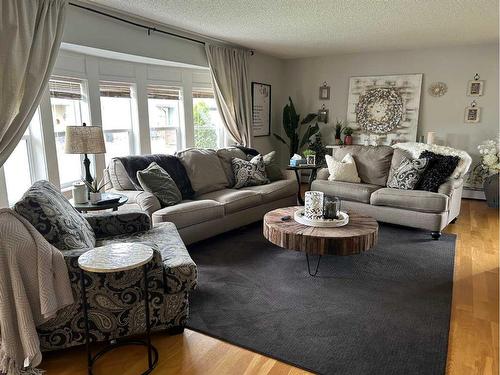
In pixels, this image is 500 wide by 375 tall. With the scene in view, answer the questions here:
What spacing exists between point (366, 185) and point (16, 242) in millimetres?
3690

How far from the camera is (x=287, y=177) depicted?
15.9ft

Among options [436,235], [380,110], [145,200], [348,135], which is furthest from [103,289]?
[380,110]

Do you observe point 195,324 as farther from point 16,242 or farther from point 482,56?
point 482,56

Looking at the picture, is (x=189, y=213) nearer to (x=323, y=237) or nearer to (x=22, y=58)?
(x=323, y=237)

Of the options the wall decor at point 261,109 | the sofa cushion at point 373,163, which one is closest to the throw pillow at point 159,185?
the sofa cushion at point 373,163

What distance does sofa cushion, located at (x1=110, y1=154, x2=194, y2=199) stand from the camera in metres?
3.64

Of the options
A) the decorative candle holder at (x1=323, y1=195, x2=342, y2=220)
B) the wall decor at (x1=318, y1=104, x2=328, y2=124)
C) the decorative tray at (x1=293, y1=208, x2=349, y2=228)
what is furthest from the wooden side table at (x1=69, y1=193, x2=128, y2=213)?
the wall decor at (x1=318, y1=104, x2=328, y2=124)

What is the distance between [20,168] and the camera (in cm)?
340

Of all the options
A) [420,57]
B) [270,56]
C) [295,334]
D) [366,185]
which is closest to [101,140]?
[295,334]

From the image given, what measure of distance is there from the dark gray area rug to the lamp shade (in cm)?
129

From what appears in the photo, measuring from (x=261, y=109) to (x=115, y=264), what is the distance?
16.6ft

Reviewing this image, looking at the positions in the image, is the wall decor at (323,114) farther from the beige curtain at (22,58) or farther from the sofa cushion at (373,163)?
the beige curtain at (22,58)

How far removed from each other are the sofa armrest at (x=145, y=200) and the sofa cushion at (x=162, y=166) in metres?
0.14

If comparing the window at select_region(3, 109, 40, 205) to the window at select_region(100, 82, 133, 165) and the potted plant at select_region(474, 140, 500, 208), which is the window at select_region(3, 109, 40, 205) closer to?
the window at select_region(100, 82, 133, 165)
